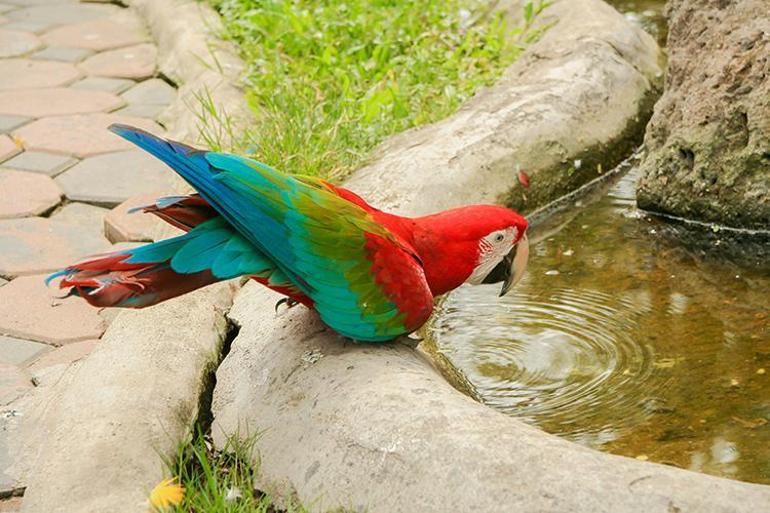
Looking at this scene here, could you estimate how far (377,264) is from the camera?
2.71 m

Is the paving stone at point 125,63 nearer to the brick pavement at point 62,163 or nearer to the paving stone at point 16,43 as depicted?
the brick pavement at point 62,163

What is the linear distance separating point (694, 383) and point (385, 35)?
117 inches

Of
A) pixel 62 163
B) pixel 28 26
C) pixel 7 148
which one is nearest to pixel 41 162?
A: pixel 62 163

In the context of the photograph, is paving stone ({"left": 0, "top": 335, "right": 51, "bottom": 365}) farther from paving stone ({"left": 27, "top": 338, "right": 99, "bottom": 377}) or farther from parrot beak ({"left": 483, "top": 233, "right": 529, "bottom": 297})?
parrot beak ({"left": 483, "top": 233, "right": 529, "bottom": 297})

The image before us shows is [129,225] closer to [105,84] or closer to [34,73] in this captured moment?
[105,84]

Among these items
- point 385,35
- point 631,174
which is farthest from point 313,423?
point 385,35

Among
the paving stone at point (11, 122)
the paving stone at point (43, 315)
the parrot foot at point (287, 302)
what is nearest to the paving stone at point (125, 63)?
the paving stone at point (11, 122)

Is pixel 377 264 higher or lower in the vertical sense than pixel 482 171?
higher

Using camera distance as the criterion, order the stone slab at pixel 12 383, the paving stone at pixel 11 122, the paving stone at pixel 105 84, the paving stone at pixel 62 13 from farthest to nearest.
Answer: the paving stone at pixel 62 13, the paving stone at pixel 105 84, the paving stone at pixel 11 122, the stone slab at pixel 12 383

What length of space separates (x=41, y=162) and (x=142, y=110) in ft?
2.37

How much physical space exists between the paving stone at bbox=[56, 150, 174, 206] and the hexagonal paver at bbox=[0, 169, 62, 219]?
64mm

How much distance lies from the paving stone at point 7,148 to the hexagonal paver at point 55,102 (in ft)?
1.01

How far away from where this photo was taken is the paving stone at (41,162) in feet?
15.4

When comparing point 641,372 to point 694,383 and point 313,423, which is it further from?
point 313,423
